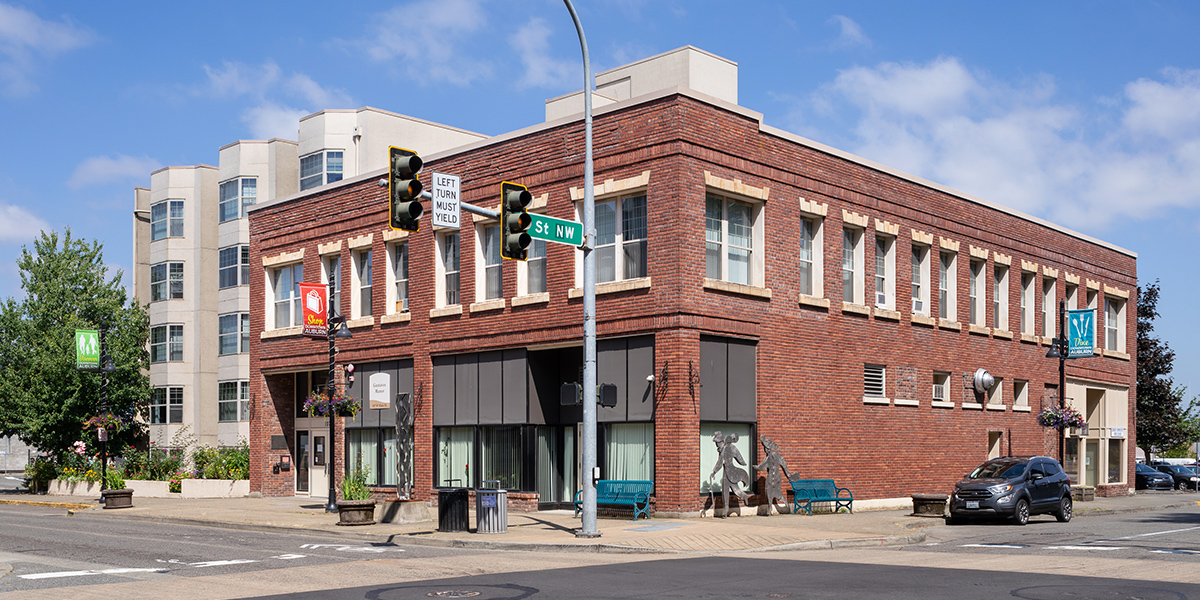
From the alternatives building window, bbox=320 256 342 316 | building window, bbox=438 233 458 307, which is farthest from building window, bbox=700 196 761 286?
building window, bbox=320 256 342 316

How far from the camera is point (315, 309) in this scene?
102 ft

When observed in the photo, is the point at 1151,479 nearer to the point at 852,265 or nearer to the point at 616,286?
the point at 852,265

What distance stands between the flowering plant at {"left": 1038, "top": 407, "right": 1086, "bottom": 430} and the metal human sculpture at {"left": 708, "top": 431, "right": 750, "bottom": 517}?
47.4 feet

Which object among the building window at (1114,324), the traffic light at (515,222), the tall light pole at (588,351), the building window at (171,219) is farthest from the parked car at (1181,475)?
the building window at (171,219)

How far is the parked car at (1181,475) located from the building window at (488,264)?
40.5 m

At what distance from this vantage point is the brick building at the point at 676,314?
83.0 ft

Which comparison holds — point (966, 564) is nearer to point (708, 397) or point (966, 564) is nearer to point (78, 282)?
point (708, 397)

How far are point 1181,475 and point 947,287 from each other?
30988mm

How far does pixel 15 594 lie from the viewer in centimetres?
1316

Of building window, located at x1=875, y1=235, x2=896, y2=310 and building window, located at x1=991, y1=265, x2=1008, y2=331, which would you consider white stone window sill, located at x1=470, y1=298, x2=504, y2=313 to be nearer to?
building window, located at x1=875, y1=235, x2=896, y2=310

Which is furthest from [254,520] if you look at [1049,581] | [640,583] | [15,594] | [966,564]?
[1049,581]

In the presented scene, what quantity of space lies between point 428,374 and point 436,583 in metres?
17.2

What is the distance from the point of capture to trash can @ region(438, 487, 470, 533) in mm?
21562

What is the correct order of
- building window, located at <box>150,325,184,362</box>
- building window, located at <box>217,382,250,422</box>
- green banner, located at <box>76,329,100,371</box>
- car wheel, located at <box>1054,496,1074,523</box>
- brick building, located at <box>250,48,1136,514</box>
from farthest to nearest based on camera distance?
building window, located at <box>150,325,184,362</box>
building window, located at <box>217,382,250,422</box>
green banner, located at <box>76,329,100,371</box>
car wheel, located at <box>1054,496,1074,523</box>
brick building, located at <box>250,48,1136,514</box>
